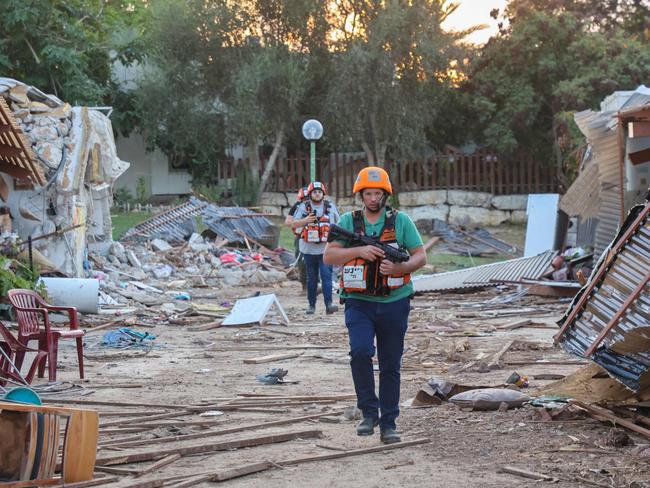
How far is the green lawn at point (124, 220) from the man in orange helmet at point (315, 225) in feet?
39.3

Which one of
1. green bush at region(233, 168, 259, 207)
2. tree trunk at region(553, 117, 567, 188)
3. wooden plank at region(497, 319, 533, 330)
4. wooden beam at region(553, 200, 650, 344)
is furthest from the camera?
green bush at region(233, 168, 259, 207)

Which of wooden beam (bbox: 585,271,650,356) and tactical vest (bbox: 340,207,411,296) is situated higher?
tactical vest (bbox: 340,207,411,296)

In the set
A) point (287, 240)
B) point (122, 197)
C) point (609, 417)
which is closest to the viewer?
point (609, 417)

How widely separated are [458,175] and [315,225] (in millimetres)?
22714

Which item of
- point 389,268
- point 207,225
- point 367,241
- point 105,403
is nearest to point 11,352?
point 105,403

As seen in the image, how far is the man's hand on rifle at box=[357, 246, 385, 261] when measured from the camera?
720 cm

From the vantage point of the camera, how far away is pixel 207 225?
27391 mm

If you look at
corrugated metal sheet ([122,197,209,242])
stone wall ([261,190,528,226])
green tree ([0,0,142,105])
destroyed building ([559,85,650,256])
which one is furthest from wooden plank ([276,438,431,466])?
stone wall ([261,190,528,226])

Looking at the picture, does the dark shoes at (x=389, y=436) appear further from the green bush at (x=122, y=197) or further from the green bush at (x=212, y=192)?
the green bush at (x=122, y=197)

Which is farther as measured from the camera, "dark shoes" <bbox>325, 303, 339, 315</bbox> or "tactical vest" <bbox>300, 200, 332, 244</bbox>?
"dark shoes" <bbox>325, 303, 339, 315</bbox>

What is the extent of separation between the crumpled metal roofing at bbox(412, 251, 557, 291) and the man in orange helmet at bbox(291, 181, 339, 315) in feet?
15.3

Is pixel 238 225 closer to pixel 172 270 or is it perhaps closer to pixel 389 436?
pixel 172 270

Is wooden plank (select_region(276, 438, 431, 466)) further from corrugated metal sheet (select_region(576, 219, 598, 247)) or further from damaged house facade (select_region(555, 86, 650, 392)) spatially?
corrugated metal sheet (select_region(576, 219, 598, 247))

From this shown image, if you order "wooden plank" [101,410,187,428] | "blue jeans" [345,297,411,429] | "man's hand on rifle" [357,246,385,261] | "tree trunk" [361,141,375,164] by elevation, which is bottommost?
"wooden plank" [101,410,187,428]
